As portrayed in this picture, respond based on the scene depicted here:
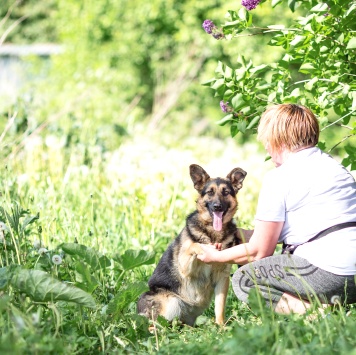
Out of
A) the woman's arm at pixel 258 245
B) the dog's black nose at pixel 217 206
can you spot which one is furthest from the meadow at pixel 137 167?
the dog's black nose at pixel 217 206

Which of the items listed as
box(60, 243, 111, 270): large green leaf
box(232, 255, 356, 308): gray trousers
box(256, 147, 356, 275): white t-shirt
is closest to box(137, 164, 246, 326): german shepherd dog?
box(232, 255, 356, 308): gray trousers

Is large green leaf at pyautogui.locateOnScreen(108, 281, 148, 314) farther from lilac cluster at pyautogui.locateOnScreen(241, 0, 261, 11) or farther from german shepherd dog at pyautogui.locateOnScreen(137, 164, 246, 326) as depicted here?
lilac cluster at pyautogui.locateOnScreen(241, 0, 261, 11)

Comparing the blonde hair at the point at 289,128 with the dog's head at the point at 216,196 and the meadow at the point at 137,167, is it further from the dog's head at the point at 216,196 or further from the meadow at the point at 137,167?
the dog's head at the point at 216,196

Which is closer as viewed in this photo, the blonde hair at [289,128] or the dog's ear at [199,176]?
the blonde hair at [289,128]

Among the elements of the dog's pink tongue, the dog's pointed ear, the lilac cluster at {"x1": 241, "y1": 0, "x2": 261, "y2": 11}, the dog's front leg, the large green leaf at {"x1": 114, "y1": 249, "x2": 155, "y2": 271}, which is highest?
the lilac cluster at {"x1": 241, "y1": 0, "x2": 261, "y2": 11}

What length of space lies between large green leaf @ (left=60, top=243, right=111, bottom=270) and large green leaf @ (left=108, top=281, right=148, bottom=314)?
11.2 inches

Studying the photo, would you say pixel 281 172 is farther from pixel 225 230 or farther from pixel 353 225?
pixel 225 230

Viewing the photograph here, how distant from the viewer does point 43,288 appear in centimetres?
398

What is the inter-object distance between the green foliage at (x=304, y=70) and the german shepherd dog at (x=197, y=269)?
467mm

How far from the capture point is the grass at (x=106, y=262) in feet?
11.4

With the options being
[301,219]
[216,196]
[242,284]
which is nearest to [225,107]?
[216,196]

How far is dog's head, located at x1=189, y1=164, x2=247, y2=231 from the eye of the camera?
5.20 meters

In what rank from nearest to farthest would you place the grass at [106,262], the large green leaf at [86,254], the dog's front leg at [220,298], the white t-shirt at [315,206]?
the grass at [106,262]
the white t-shirt at [315,206]
the large green leaf at [86,254]
the dog's front leg at [220,298]

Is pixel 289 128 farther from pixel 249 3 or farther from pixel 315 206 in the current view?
pixel 249 3
